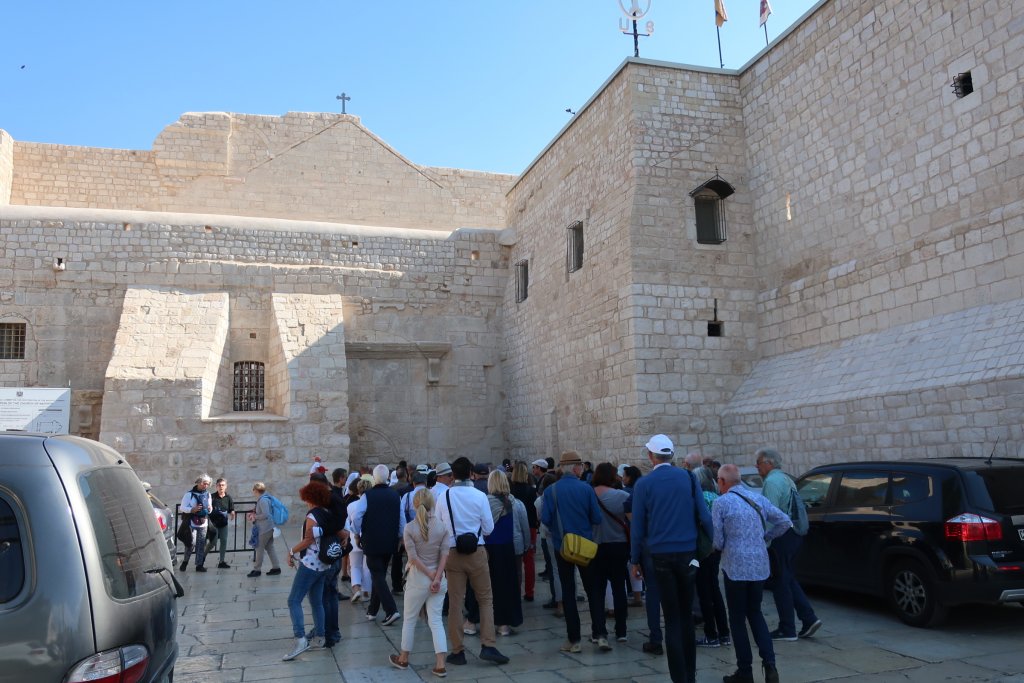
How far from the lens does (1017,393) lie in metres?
7.41

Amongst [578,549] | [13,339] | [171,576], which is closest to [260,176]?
[13,339]

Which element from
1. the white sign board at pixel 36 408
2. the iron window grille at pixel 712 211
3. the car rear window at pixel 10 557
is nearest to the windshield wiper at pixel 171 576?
the car rear window at pixel 10 557

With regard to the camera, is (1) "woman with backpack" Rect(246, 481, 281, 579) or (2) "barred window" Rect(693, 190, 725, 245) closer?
(1) "woman with backpack" Rect(246, 481, 281, 579)

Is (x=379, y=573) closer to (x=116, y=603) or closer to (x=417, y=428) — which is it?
(x=116, y=603)

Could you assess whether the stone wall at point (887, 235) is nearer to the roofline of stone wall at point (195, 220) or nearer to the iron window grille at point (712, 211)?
the iron window grille at point (712, 211)

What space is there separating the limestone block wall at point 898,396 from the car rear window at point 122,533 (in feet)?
25.1

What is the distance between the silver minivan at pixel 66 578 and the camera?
2.46m

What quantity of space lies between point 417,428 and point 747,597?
475 inches

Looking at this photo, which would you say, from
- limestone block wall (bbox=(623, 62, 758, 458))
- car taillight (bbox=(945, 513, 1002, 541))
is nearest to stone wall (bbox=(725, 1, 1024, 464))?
limestone block wall (bbox=(623, 62, 758, 458))

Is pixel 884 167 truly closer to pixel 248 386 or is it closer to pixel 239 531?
pixel 239 531

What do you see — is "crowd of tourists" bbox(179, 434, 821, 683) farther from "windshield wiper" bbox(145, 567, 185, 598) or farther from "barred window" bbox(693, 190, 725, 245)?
"barred window" bbox(693, 190, 725, 245)

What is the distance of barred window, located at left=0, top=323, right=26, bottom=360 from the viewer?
1471 centimetres

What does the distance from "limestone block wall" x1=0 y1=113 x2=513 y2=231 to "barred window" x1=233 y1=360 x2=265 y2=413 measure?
6.33 metres

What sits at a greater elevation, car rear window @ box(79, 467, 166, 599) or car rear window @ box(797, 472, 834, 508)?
car rear window @ box(79, 467, 166, 599)
